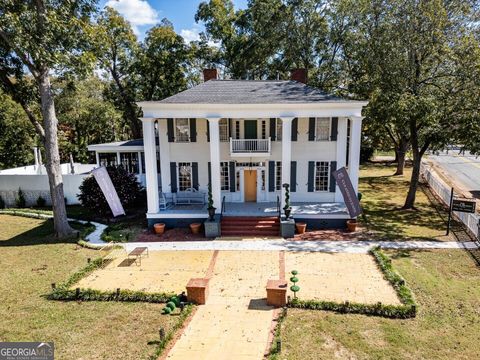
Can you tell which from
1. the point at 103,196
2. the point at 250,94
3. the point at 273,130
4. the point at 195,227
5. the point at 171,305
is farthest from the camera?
the point at 273,130

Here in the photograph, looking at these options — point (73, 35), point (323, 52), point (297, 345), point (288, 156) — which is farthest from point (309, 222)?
point (323, 52)

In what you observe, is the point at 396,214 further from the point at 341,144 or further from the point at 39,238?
the point at 39,238

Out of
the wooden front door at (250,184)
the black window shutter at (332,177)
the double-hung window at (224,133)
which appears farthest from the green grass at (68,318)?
the black window shutter at (332,177)

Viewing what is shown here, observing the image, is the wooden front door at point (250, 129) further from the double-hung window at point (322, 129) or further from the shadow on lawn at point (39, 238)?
the shadow on lawn at point (39, 238)

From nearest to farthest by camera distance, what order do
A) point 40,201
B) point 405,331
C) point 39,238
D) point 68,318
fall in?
1. point 405,331
2. point 68,318
3. point 39,238
4. point 40,201

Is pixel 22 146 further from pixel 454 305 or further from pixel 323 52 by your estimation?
pixel 454 305

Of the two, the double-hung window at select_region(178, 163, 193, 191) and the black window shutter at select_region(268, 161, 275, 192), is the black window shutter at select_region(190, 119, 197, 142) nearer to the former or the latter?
the double-hung window at select_region(178, 163, 193, 191)

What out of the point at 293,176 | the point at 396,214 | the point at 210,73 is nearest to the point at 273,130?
the point at 293,176
